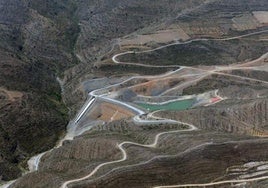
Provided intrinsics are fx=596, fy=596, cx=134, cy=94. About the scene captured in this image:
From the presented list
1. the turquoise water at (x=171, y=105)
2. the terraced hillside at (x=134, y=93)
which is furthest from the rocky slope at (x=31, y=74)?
the turquoise water at (x=171, y=105)

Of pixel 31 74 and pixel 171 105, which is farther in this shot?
pixel 31 74

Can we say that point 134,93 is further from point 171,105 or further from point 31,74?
point 31,74

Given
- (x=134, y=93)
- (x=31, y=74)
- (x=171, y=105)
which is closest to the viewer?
(x=171, y=105)

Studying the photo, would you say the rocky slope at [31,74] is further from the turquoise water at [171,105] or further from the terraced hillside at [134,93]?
the turquoise water at [171,105]

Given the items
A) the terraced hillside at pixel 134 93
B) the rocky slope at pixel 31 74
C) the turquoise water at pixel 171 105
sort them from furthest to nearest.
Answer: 1. the turquoise water at pixel 171 105
2. the rocky slope at pixel 31 74
3. the terraced hillside at pixel 134 93

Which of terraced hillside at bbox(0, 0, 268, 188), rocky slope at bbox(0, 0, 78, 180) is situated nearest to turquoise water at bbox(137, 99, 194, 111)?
terraced hillside at bbox(0, 0, 268, 188)

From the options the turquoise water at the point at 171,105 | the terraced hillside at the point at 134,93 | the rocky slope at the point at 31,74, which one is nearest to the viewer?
the terraced hillside at the point at 134,93

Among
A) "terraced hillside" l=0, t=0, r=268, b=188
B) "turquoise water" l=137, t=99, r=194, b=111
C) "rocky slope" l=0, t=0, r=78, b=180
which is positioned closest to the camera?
"terraced hillside" l=0, t=0, r=268, b=188

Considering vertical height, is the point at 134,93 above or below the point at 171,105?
above

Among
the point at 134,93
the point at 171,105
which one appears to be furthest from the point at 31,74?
the point at 171,105

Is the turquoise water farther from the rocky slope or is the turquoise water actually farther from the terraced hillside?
the rocky slope

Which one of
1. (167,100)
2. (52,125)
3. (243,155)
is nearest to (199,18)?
(167,100)

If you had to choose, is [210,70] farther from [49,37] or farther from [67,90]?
[49,37]
